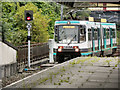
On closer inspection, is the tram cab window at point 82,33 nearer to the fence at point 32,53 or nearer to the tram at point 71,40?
the tram at point 71,40

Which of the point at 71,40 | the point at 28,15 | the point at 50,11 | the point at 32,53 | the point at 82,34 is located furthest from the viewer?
the point at 50,11

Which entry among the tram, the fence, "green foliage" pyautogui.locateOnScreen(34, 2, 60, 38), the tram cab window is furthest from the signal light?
"green foliage" pyautogui.locateOnScreen(34, 2, 60, 38)

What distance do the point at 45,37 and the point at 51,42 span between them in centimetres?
986

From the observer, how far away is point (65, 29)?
2491 cm

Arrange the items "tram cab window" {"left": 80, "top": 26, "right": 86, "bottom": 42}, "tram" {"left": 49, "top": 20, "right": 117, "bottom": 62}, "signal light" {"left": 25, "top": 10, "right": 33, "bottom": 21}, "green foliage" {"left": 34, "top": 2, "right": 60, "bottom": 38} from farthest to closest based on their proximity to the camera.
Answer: "green foliage" {"left": 34, "top": 2, "right": 60, "bottom": 38} < "tram cab window" {"left": 80, "top": 26, "right": 86, "bottom": 42} < "tram" {"left": 49, "top": 20, "right": 117, "bottom": 62} < "signal light" {"left": 25, "top": 10, "right": 33, "bottom": 21}

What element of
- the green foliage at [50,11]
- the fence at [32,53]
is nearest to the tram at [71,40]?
the fence at [32,53]

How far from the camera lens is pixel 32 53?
25391 millimetres

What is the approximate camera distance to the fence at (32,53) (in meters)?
20.9

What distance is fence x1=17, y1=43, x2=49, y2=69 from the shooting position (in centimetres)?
2094

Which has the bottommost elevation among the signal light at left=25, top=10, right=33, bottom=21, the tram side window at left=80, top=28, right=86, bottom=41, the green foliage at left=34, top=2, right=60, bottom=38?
the tram side window at left=80, top=28, right=86, bottom=41

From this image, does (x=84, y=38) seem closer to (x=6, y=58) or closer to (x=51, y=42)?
(x=51, y=42)

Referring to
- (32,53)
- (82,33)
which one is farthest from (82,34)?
(32,53)

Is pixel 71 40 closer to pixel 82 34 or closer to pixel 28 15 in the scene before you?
pixel 82 34

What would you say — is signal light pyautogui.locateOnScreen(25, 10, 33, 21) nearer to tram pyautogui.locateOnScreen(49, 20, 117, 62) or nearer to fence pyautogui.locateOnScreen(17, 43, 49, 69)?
fence pyautogui.locateOnScreen(17, 43, 49, 69)
